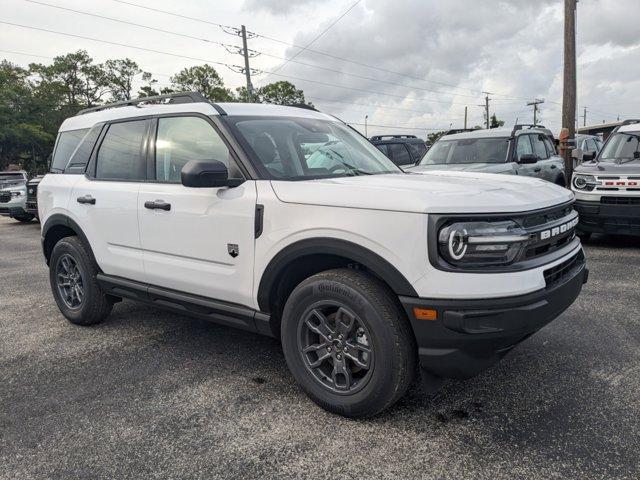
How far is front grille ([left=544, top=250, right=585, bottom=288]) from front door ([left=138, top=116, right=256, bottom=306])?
163 cm

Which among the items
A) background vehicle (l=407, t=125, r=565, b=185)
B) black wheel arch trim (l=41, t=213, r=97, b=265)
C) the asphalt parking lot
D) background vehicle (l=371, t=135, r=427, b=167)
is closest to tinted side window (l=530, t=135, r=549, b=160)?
background vehicle (l=407, t=125, r=565, b=185)

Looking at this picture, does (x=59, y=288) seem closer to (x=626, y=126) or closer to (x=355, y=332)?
(x=355, y=332)

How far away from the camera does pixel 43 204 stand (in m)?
4.72

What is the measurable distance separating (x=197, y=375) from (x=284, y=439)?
1056 millimetres

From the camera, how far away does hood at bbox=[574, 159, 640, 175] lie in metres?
6.78

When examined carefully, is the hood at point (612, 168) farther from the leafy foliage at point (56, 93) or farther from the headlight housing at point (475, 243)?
the leafy foliage at point (56, 93)

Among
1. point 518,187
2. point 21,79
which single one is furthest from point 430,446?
point 21,79

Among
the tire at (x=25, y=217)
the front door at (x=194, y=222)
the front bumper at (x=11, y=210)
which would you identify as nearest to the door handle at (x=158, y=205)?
the front door at (x=194, y=222)

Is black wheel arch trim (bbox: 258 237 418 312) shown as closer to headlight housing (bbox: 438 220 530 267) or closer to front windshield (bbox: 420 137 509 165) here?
headlight housing (bbox: 438 220 530 267)

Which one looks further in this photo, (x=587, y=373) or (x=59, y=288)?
(x=59, y=288)

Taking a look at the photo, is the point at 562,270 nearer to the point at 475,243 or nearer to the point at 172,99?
the point at 475,243

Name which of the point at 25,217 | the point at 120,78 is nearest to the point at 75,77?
the point at 120,78

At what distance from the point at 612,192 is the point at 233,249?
5.95 metres

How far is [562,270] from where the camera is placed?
2.74 m
